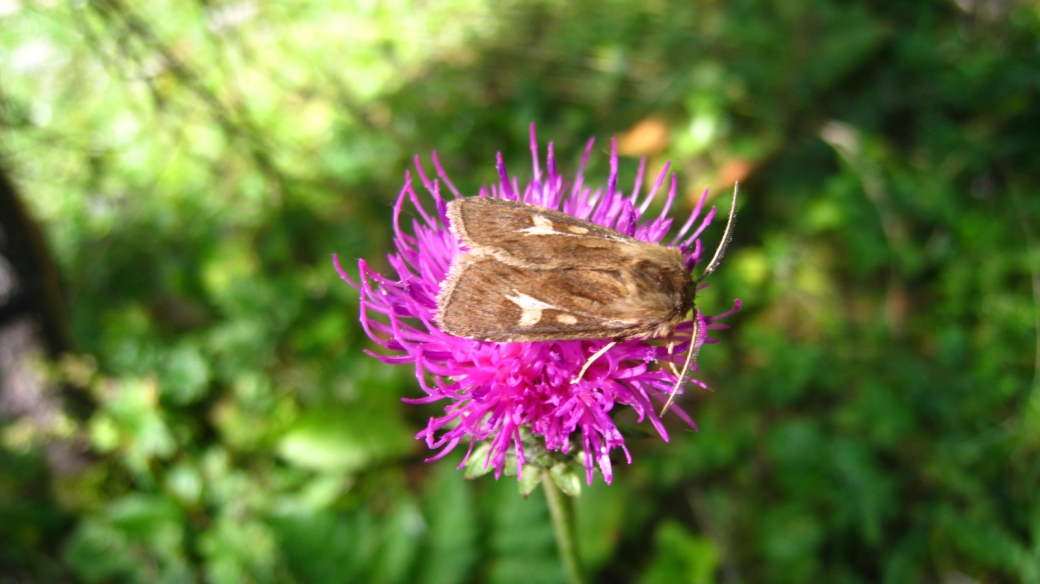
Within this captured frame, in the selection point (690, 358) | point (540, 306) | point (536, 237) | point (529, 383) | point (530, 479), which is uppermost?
point (536, 237)

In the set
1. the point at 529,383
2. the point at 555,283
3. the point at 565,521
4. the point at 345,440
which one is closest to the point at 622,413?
the point at 565,521

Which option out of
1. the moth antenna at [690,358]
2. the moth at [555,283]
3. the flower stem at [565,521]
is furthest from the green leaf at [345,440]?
the moth antenna at [690,358]

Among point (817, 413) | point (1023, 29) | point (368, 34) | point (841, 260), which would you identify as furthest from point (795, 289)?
point (368, 34)

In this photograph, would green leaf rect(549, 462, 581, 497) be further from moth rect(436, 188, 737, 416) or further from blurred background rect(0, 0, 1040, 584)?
blurred background rect(0, 0, 1040, 584)

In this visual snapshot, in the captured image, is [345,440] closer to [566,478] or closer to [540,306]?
[566,478]

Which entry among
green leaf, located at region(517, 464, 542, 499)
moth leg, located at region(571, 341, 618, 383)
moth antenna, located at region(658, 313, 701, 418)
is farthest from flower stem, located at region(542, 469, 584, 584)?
moth antenna, located at region(658, 313, 701, 418)

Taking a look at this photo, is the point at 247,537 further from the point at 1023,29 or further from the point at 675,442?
the point at 1023,29

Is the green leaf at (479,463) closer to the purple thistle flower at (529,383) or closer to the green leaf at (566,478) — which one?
the purple thistle flower at (529,383)
